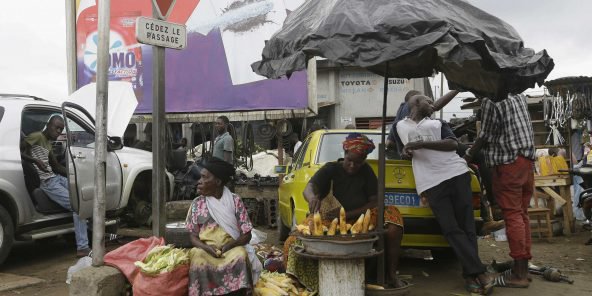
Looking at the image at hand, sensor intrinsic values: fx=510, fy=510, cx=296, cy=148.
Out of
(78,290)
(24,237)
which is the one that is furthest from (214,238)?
(24,237)

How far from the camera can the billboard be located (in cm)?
1051

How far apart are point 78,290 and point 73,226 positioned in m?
2.98

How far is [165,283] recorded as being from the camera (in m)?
3.79

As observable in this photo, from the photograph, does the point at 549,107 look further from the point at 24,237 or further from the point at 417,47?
the point at 24,237

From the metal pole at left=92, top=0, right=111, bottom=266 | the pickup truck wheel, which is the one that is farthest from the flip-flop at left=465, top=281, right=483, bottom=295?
the pickup truck wheel

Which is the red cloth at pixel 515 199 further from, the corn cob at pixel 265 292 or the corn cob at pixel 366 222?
the corn cob at pixel 265 292

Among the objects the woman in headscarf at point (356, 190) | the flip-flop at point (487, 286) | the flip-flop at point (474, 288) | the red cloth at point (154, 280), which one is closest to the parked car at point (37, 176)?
the red cloth at point (154, 280)

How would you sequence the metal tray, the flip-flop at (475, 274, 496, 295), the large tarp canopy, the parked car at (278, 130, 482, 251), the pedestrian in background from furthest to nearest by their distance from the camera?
the pedestrian in background → the parked car at (278, 130, 482, 251) → the flip-flop at (475, 274, 496, 295) → the metal tray → the large tarp canopy

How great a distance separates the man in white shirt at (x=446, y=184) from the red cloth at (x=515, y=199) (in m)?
0.46

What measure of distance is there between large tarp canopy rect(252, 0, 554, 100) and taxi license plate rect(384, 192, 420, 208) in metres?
1.38

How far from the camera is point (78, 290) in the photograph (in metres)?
3.98

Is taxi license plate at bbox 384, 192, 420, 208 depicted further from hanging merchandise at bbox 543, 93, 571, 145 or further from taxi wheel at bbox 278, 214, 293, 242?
hanging merchandise at bbox 543, 93, 571, 145

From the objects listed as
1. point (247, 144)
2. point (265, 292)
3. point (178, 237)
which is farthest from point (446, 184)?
point (247, 144)

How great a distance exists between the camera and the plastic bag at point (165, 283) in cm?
379
